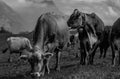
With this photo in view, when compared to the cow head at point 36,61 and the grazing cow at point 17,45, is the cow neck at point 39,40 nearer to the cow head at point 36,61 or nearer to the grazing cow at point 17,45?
the cow head at point 36,61

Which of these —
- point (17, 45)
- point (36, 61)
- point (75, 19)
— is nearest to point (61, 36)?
point (75, 19)

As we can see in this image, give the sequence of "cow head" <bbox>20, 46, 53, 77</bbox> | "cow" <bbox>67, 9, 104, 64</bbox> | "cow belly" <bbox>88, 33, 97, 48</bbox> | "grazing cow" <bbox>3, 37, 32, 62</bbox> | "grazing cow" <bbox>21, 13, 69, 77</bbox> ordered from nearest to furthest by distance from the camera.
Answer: "cow head" <bbox>20, 46, 53, 77</bbox>, "grazing cow" <bbox>21, 13, 69, 77</bbox>, "cow" <bbox>67, 9, 104, 64</bbox>, "cow belly" <bbox>88, 33, 97, 48</bbox>, "grazing cow" <bbox>3, 37, 32, 62</bbox>

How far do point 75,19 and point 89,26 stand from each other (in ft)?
5.07

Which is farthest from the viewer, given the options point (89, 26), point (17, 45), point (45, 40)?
point (17, 45)

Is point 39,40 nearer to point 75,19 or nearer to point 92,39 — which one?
point 75,19

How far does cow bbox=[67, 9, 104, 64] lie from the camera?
19.0 metres

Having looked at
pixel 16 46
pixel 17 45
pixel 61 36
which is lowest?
pixel 16 46

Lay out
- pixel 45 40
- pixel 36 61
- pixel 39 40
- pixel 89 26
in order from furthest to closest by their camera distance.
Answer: pixel 89 26 → pixel 45 40 → pixel 39 40 → pixel 36 61

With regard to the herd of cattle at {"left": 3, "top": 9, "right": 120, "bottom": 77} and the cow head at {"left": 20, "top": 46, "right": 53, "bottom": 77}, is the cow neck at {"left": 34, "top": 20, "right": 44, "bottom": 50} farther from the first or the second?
the cow head at {"left": 20, "top": 46, "right": 53, "bottom": 77}

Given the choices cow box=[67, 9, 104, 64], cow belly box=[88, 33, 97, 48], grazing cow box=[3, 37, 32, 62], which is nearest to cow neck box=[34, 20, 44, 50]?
cow box=[67, 9, 104, 64]

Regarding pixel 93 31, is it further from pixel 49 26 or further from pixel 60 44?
pixel 49 26

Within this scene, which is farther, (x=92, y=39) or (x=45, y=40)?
(x=92, y=39)

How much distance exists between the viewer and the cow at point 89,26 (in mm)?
19047

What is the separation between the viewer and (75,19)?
62.1 feet
